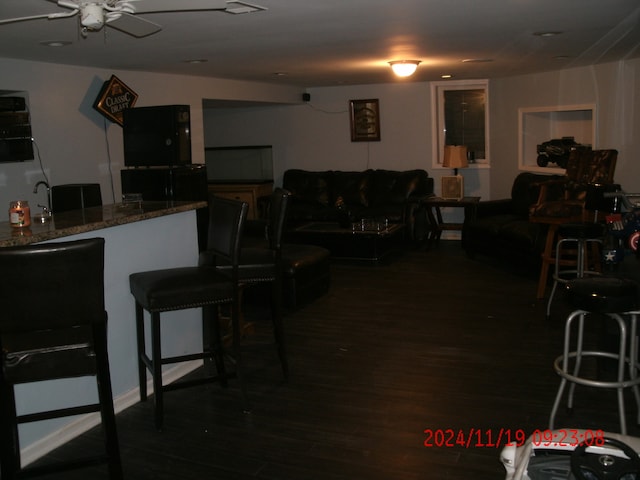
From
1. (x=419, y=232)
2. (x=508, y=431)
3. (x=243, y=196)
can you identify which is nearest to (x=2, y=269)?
(x=508, y=431)

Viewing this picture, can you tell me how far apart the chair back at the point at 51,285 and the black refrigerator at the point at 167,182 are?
2.33 m

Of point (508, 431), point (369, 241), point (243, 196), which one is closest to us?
point (508, 431)

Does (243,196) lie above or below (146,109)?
below

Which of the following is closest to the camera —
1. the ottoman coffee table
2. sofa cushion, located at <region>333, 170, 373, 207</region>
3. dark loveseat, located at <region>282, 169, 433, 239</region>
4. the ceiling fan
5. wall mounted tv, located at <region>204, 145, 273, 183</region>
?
the ceiling fan

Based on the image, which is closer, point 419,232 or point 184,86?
point 184,86

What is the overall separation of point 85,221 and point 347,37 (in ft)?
6.98

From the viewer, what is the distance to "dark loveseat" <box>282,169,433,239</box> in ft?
25.8

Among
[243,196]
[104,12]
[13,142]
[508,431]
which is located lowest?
[508,431]

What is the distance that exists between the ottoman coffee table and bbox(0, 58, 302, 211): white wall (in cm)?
200

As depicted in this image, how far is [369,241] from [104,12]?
474 cm

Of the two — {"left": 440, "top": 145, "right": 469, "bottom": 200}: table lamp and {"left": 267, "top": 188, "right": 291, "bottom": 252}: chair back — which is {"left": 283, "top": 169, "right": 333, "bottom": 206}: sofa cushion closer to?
{"left": 440, "top": 145, "right": 469, "bottom": 200}: table lamp

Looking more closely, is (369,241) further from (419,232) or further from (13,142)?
(13,142)

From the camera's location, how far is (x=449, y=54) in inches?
217

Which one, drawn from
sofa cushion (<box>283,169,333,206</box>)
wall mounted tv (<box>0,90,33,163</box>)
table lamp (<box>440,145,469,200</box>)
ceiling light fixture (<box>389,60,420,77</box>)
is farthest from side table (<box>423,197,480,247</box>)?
wall mounted tv (<box>0,90,33,163</box>)
